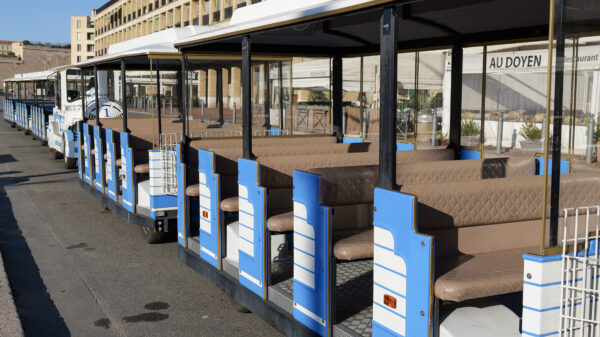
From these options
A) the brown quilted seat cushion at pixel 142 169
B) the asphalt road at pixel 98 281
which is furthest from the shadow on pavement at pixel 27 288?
the brown quilted seat cushion at pixel 142 169

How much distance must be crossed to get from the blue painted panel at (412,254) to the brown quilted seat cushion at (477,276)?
0.09 metres

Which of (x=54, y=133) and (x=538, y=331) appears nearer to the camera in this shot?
(x=538, y=331)

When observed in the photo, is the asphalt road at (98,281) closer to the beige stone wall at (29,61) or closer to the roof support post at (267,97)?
the roof support post at (267,97)

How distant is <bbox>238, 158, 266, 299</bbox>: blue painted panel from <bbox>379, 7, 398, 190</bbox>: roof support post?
54.3 inches

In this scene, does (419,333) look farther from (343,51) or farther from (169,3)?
(169,3)

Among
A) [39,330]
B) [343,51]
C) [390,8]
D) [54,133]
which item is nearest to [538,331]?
[390,8]

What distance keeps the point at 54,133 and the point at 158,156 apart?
10.4m

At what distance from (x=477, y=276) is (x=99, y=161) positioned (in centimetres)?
738

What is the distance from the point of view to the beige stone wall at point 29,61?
346 ft

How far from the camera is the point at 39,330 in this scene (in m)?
5.05

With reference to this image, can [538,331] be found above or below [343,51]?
below

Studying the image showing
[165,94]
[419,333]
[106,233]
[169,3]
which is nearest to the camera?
[419,333]

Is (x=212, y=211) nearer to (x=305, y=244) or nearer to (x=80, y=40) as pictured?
(x=305, y=244)

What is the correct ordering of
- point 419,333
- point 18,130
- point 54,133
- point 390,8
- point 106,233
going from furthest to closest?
point 18,130 → point 54,133 → point 106,233 → point 390,8 → point 419,333
